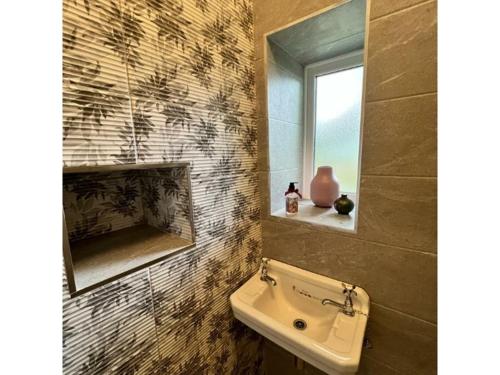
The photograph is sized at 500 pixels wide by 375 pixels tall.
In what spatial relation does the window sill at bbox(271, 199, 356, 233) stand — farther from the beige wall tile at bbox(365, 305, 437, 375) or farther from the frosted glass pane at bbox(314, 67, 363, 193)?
the beige wall tile at bbox(365, 305, 437, 375)

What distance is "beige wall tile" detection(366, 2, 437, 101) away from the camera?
602 mm

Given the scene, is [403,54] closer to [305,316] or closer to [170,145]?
[170,145]

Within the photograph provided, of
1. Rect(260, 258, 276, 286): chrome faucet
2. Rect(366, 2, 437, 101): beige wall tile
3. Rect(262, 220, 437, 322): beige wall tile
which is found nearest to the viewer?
Rect(366, 2, 437, 101): beige wall tile

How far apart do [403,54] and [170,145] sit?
31.3 inches

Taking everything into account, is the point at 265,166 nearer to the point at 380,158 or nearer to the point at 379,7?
the point at 380,158

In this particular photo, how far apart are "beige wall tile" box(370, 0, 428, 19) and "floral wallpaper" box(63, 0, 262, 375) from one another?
499 mm

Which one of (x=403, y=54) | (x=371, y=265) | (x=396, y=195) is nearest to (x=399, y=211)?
(x=396, y=195)

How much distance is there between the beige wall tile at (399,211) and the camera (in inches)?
26.0

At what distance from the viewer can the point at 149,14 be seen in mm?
573

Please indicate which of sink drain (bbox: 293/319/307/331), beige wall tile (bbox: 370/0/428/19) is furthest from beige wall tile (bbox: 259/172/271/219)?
beige wall tile (bbox: 370/0/428/19)

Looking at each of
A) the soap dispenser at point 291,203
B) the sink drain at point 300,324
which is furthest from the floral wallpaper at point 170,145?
the sink drain at point 300,324

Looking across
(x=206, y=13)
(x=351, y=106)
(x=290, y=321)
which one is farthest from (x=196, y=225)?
(x=351, y=106)
